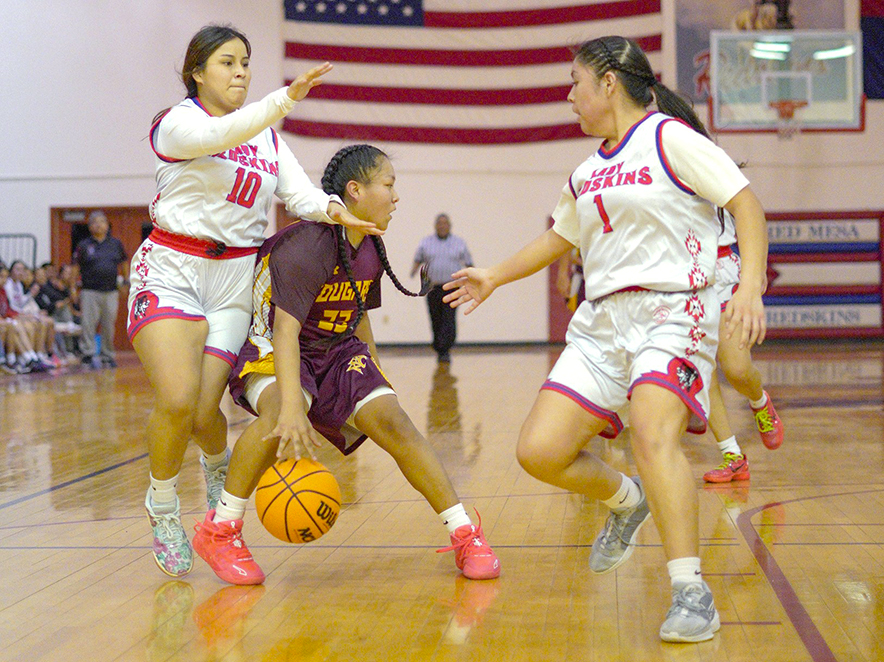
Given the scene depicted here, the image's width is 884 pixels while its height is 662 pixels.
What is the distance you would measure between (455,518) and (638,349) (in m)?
0.89

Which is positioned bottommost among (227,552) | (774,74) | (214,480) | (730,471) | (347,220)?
(730,471)

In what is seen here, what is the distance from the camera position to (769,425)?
4.66 meters

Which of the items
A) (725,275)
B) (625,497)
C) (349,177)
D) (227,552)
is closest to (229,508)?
(227,552)

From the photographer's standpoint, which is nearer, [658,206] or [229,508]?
[658,206]

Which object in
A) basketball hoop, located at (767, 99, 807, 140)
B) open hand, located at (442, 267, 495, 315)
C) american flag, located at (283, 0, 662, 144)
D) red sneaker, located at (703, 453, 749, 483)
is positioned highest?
american flag, located at (283, 0, 662, 144)

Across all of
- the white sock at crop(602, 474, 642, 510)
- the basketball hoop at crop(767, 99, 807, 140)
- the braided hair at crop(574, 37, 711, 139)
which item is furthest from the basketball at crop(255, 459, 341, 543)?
the basketball hoop at crop(767, 99, 807, 140)

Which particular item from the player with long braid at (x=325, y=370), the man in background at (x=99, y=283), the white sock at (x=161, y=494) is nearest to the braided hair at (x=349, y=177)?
the player with long braid at (x=325, y=370)

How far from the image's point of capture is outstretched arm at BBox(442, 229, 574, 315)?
2973mm

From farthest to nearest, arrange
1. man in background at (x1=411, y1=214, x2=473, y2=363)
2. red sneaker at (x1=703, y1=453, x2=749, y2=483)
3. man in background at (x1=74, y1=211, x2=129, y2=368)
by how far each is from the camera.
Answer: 1. man in background at (x1=411, y1=214, x2=473, y2=363)
2. man in background at (x1=74, y1=211, x2=129, y2=368)
3. red sneaker at (x1=703, y1=453, x2=749, y2=483)

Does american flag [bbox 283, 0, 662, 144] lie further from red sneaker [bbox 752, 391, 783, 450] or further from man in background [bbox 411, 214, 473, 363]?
red sneaker [bbox 752, 391, 783, 450]

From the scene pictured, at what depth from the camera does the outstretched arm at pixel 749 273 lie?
2.35 m

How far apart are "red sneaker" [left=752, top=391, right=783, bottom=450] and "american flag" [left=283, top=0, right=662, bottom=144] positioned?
37.1 ft

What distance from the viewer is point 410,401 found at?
8148 millimetres

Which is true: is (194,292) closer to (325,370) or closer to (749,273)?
(325,370)
